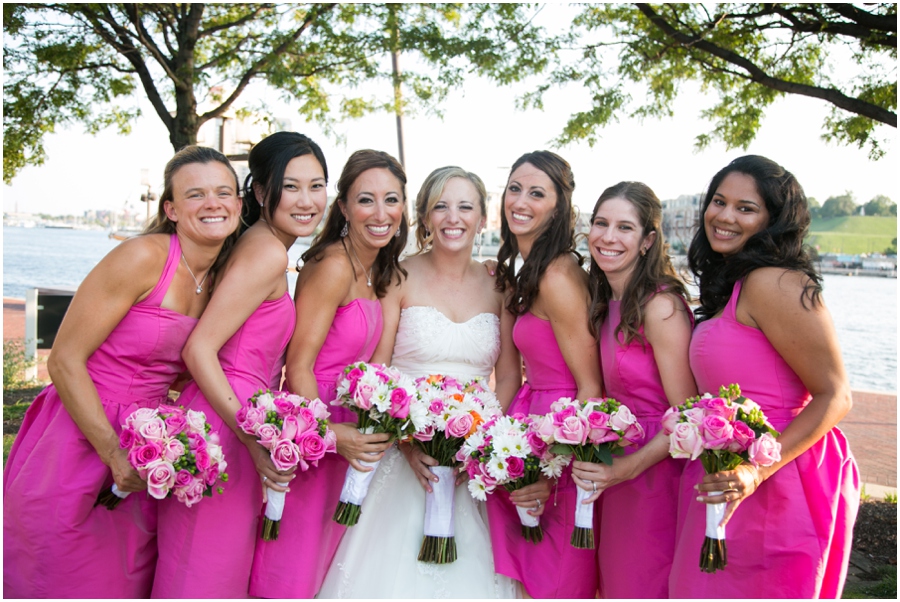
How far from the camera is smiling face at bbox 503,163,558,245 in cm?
→ 446

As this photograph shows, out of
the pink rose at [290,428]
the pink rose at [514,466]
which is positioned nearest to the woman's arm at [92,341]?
the pink rose at [290,428]

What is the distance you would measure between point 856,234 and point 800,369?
269 ft

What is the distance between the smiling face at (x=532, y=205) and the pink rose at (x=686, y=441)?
180 cm

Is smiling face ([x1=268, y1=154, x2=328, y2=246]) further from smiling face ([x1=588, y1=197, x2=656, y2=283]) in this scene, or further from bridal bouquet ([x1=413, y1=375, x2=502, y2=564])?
smiling face ([x1=588, y1=197, x2=656, y2=283])

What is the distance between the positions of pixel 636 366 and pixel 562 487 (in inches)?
32.4

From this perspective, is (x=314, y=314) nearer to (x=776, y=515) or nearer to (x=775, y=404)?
(x=775, y=404)

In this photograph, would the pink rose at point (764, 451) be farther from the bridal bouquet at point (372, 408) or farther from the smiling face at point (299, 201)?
the smiling face at point (299, 201)

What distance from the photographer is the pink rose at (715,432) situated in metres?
2.91

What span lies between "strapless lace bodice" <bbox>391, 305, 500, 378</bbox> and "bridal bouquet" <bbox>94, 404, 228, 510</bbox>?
4.88ft

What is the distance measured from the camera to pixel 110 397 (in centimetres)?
359

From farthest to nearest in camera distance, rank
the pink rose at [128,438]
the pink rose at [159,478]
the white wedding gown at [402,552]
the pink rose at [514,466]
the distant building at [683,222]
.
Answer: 1. the distant building at [683,222]
2. the white wedding gown at [402,552]
3. the pink rose at [514,466]
4. the pink rose at [128,438]
5. the pink rose at [159,478]

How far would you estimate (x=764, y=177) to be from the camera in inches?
141

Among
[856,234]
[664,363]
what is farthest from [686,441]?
[856,234]

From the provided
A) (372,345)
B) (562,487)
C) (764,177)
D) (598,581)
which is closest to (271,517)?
(372,345)
